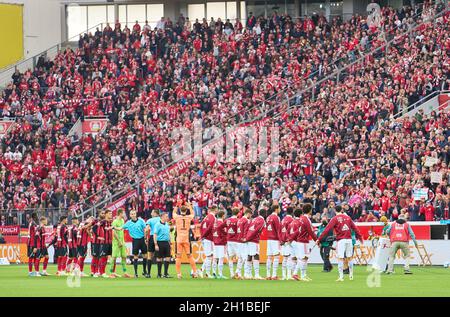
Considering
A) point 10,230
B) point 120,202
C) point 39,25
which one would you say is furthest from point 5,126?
point 120,202

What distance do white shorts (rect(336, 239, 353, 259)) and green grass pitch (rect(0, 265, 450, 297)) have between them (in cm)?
79

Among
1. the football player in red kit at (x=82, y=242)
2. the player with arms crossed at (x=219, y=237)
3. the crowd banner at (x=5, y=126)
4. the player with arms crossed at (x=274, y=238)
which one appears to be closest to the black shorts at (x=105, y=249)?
the football player in red kit at (x=82, y=242)

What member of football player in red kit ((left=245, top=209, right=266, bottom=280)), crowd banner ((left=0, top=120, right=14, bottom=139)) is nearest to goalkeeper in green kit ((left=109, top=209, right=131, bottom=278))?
football player in red kit ((left=245, top=209, right=266, bottom=280))

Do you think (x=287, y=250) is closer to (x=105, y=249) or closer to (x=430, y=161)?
(x=105, y=249)

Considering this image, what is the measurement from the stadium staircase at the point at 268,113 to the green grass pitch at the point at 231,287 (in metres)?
17.1

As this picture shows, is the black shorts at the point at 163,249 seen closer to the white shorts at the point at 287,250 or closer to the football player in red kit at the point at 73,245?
the football player in red kit at the point at 73,245

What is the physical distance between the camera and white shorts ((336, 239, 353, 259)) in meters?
35.1

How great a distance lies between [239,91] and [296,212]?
83.5 ft

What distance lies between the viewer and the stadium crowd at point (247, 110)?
162 feet

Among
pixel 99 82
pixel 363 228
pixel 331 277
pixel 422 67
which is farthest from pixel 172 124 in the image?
pixel 331 277

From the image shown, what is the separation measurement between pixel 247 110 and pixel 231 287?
26.8m

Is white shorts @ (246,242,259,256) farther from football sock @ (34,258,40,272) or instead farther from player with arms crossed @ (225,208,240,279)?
football sock @ (34,258,40,272)

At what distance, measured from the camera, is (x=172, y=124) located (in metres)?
59.8

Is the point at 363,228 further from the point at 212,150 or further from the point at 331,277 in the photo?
the point at 212,150
